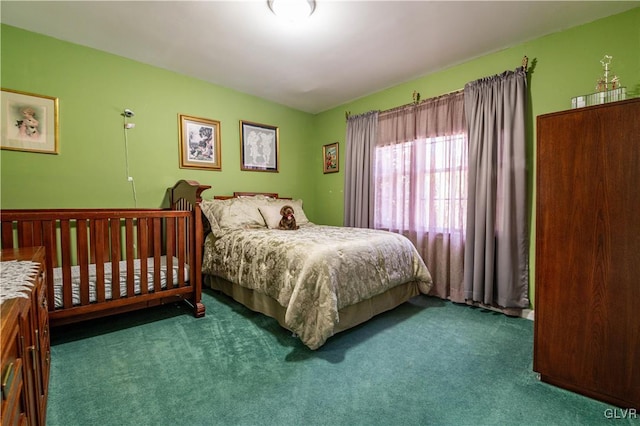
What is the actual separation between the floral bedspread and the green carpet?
0.26m

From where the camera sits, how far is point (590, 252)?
1375mm

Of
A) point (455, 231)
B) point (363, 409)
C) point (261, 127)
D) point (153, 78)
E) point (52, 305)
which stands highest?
point (153, 78)

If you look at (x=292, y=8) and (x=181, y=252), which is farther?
(x=181, y=252)

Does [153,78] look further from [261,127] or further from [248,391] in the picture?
[248,391]

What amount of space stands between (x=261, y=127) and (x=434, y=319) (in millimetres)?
3065

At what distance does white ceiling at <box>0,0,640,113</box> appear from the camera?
1.98m

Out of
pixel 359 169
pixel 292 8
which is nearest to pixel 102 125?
pixel 292 8

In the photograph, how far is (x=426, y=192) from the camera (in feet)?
9.80

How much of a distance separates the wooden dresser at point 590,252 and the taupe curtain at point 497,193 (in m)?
0.97

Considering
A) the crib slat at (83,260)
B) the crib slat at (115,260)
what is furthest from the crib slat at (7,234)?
the crib slat at (115,260)

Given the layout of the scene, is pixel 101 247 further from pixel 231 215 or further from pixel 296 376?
pixel 296 376

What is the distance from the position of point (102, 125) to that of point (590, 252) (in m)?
3.76

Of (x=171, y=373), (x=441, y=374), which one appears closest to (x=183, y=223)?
(x=171, y=373)

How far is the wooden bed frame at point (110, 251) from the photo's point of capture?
180 centimetres
